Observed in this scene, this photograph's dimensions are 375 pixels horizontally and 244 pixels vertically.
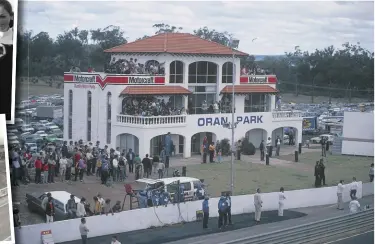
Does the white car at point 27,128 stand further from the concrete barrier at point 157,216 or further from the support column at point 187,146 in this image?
the support column at point 187,146

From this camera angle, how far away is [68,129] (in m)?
9.95

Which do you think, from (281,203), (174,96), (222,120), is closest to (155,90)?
(174,96)

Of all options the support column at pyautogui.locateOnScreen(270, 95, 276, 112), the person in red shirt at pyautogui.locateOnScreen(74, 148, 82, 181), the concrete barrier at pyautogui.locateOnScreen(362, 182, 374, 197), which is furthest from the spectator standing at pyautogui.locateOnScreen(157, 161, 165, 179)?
the concrete barrier at pyautogui.locateOnScreen(362, 182, 374, 197)

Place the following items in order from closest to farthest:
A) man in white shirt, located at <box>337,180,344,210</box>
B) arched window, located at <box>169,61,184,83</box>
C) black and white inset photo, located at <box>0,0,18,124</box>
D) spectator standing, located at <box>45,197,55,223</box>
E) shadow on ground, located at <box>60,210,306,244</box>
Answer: black and white inset photo, located at <box>0,0,18,124</box> → spectator standing, located at <box>45,197,55,223</box> → shadow on ground, located at <box>60,210,306,244</box> → arched window, located at <box>169,61,184,83</box> → man in white shirt, located at <box>337,180,344,210</box>

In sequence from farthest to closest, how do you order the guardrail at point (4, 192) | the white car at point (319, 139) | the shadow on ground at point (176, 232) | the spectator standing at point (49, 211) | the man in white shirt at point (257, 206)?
the white car at point (319, 139) < the man in white shirt at point (257, 206) < the shadow on ground at point (176, 232) < the spectator standing at point (49, 211) < the guardrail at point (4, 192)

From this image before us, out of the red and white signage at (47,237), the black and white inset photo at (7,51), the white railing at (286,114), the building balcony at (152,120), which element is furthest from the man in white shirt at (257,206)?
the black and white inset photo at (7,51)

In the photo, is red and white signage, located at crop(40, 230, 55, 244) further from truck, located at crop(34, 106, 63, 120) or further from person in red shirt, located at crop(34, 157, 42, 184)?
truck, located at crop(34, 106, 63, 120)

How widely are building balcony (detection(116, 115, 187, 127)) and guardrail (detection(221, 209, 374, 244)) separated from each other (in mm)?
2238

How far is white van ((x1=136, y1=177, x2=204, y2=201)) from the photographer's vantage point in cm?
984

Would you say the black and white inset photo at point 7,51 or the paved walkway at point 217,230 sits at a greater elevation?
the black and white inset photo at point 7,51

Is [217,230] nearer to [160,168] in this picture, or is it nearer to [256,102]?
[160,168]

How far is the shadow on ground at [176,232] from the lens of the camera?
29.9ft

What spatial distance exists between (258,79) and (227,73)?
705 mm

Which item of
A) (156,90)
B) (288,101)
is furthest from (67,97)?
(288,101)
